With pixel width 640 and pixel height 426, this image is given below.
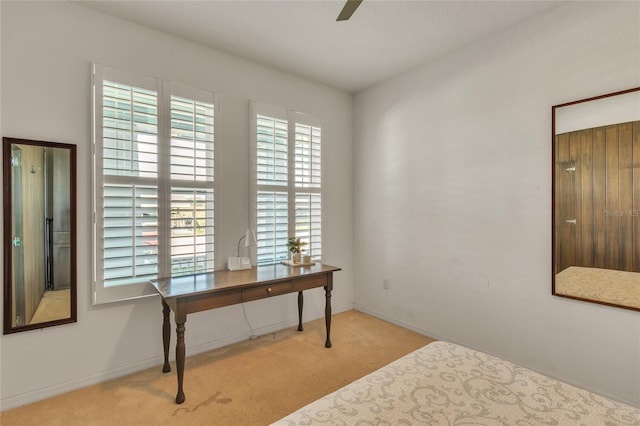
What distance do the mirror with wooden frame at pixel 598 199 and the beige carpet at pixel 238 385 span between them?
1.50m

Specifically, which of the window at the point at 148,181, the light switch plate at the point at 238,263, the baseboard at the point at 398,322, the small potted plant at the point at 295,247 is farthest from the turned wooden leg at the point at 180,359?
the baseboard at the point at 398,322

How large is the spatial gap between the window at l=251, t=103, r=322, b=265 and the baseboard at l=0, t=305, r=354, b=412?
0.74 m

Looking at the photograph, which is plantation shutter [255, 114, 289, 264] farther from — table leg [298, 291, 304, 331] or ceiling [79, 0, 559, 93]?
ceiling [79, 0, 559, 93]

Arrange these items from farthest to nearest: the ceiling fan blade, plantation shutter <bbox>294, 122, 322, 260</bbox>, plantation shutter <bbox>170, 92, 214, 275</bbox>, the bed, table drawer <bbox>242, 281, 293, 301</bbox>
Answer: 1. plantation shutter <bbox>294, 122, 322, 260</bbox>
2. plantation shutter <bbox>170, 92, 214, 275</bbox>
3. table drawer <bbox>242, 281, 293, 301</bbox>
4. the ceiling fan blade
5. the bed

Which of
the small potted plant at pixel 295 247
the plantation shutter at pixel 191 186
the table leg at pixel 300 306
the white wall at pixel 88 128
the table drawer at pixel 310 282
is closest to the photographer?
the white wall at pixel 88 128

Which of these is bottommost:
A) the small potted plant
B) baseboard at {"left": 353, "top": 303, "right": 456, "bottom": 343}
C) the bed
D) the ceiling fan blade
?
baseboard at {"left": 353, "top": 303, "right": 456, "bottom": 343}

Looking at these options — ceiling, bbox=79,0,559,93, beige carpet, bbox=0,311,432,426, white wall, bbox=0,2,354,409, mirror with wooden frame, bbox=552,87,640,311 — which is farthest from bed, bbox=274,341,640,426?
ceiling, bbox=79,0,559,93

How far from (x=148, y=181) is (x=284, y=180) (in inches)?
51.3

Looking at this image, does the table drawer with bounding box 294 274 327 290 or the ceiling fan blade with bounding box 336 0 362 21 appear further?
the table drawer with bounding box 294 274 327 290

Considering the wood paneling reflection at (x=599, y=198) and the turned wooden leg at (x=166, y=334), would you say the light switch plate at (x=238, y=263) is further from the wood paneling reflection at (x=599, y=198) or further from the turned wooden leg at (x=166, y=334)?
the wood paneling reflection at (x=599, y=198)

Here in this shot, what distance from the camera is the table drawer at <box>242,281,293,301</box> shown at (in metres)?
2.48

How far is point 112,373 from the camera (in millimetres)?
2424

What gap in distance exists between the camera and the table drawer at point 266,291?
248cm

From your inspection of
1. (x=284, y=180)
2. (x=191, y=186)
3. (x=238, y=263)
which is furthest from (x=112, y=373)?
(x=284, y=180)
